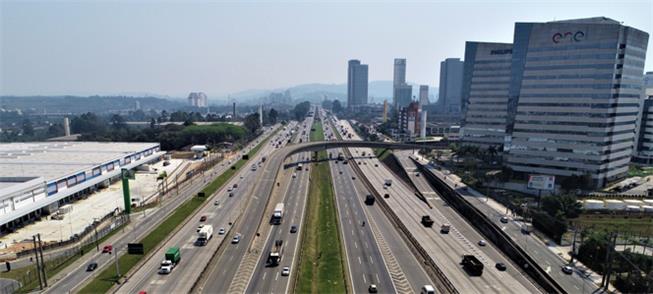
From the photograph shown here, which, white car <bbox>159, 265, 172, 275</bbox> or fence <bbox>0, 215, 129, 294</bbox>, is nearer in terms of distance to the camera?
fence <bbox>0, 215, 129, 294</bbox>

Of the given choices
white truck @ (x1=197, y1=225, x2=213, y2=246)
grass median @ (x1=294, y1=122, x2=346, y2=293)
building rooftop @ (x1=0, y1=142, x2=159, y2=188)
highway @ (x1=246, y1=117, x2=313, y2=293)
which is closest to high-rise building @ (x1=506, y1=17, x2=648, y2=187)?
grass median @ (x1=294, y1=122, x2=346, y2=293)

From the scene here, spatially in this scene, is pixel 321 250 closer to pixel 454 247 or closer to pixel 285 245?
pixel 285 245

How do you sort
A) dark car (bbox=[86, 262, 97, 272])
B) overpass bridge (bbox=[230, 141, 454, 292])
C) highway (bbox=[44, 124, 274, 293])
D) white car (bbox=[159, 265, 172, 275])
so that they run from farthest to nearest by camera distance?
overpass bridge (bbox=[230, 141, 454, 292]) < dark car (bbox=[86, 262, 97, 272]) < white car (bbox=[159, 265, 172, 275]) < highway (bbox=[44, 124, 274, 293])

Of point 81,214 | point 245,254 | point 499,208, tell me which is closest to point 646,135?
point 499,208

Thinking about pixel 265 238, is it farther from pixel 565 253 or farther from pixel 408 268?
pixel 565 253

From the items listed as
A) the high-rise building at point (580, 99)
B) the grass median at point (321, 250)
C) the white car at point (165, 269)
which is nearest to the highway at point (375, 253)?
the grass median at point (321, 250)

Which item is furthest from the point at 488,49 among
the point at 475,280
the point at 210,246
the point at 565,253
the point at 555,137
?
the point at 210,246

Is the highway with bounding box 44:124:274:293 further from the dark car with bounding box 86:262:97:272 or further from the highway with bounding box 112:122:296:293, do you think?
the highway with bounding box 112:122:296:293
